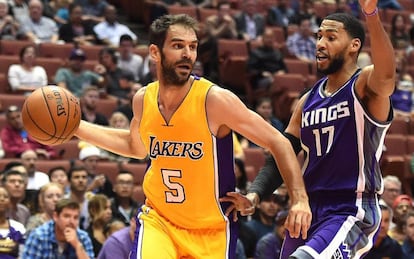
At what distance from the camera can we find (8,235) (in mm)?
7637

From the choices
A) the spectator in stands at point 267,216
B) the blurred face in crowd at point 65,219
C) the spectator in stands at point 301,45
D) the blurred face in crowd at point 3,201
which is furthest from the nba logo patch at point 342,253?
the spectator in stands at point 301,45

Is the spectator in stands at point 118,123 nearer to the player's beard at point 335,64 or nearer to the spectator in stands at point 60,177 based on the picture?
the spectator in stands at point 60,177

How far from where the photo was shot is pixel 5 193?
7.97 metres

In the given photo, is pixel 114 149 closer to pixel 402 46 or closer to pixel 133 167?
pixel 133 167

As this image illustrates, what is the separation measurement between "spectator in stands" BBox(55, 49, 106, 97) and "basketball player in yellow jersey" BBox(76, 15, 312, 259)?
6.92 m

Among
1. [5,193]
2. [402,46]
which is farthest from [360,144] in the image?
[402,46]

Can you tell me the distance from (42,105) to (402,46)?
1131 cm

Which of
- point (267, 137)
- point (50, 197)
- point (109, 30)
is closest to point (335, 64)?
point (267, 137)

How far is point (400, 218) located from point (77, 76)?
16.2ft

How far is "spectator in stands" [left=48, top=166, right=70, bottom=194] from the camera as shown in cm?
966

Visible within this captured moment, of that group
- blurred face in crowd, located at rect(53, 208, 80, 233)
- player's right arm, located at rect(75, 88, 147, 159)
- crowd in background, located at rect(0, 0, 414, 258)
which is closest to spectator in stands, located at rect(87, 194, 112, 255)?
crowd in background, located at rect(0, 0, 414, 258)

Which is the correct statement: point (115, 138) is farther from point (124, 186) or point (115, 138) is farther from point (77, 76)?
point (77, 76)

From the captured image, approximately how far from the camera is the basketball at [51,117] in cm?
563

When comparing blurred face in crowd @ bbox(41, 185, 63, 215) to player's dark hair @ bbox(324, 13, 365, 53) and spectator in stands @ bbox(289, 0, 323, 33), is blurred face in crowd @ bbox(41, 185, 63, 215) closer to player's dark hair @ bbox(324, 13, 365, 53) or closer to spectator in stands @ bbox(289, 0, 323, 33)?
player's dark hair @ bbox(324, 13, 365, 53)
